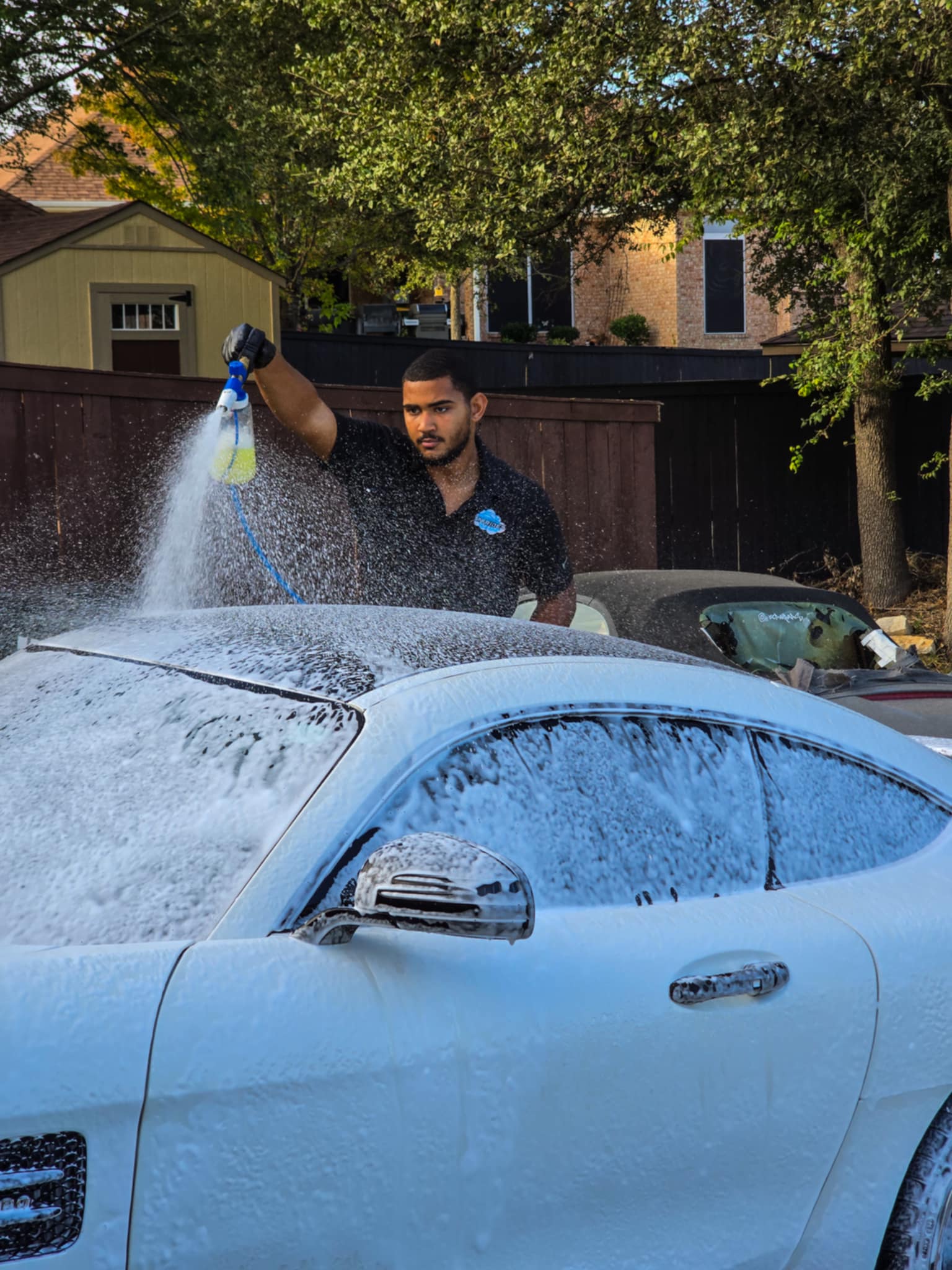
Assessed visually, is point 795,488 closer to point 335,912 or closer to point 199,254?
point 199,254

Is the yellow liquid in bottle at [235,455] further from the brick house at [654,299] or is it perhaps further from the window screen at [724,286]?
the window screen at [724,286]

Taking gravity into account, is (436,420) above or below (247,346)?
below

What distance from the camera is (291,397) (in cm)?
437

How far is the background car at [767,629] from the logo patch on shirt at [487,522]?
4.12ft

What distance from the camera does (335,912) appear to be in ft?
5.92

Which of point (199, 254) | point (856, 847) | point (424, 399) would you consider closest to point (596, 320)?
point (199, 254)

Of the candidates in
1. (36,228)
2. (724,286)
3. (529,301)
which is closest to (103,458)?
(36,228)

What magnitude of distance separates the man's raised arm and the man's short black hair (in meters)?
0.33

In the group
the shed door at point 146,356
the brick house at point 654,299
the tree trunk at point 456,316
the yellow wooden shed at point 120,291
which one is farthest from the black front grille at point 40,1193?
the brick house at point 654,299

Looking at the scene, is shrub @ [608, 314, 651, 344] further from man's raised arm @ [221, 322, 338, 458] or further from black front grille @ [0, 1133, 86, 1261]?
black front grille @ [0, 1133, 86, 1261]

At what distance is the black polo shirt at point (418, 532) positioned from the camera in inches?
180

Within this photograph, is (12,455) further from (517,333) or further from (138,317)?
(517,333)

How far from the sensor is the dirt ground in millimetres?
12916

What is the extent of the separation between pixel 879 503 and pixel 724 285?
16.8 meters
